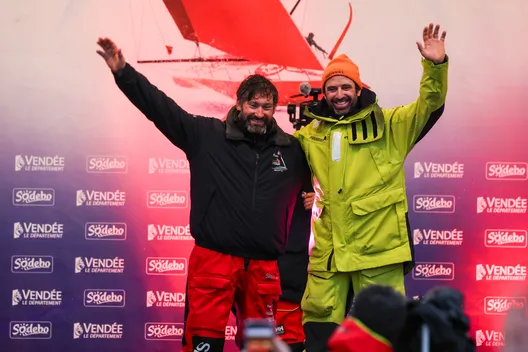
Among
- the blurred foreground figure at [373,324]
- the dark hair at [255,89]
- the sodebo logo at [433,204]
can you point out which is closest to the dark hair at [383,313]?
the blurred foreground figure at [373,324]

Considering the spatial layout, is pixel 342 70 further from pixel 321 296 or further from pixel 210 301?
pixel 210 301

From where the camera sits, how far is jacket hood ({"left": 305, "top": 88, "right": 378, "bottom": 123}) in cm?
A: 410

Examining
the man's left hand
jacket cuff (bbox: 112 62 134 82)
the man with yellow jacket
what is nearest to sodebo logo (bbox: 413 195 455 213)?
the man's left hand

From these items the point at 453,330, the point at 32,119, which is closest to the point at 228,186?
the point at 453,330

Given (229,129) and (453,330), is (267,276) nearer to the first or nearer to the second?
(229,129)

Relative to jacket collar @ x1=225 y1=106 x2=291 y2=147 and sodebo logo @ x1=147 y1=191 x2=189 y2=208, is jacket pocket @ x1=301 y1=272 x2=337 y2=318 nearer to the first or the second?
jacket collar @ x1=225 y1=106 x2=291 y2=147

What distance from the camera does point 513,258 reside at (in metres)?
5.75

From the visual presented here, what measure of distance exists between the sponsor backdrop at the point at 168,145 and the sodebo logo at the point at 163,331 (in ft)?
0.40

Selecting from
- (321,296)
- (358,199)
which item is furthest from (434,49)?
(321,296)

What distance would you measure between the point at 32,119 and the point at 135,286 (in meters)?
1.15

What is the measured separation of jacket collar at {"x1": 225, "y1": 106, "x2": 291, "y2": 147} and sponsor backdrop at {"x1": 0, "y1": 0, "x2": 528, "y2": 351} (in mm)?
1556

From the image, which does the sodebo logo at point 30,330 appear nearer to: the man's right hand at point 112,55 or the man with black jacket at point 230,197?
the man with black jacket at point 230,197

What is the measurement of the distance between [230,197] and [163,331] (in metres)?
2.01

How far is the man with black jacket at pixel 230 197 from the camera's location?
13.1 feet
